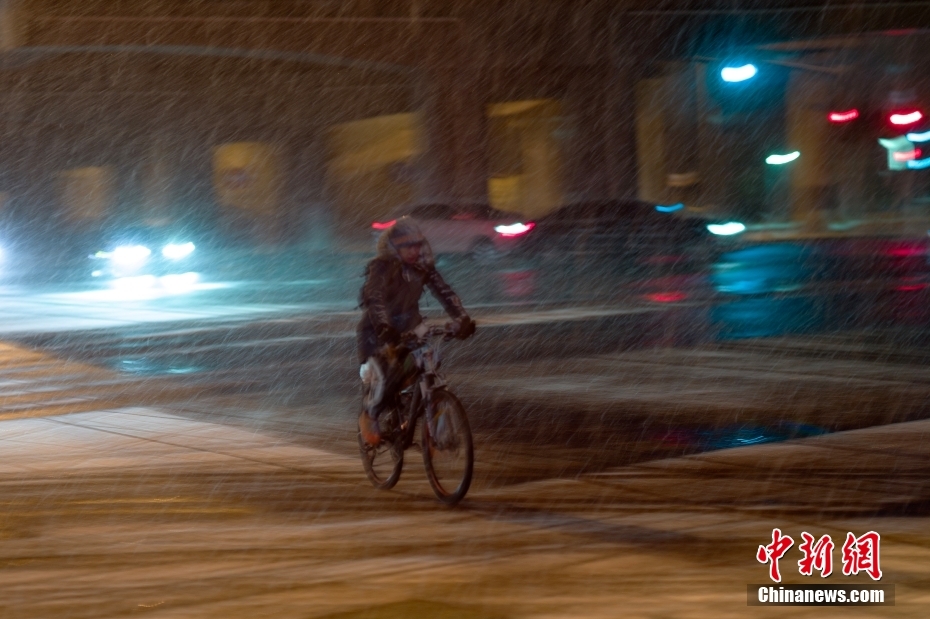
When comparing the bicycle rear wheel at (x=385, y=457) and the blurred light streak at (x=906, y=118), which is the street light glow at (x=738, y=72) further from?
the bicycle rear wheel at (x=385, y=457)

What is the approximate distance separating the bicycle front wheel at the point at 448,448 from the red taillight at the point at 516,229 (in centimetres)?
1944

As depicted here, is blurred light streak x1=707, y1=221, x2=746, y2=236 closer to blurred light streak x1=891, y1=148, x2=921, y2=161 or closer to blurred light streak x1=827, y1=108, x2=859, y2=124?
blurred light streak x1=891, y1=148, x2=921, y2=161

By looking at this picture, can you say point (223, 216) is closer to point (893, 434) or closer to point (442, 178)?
point (442, 178)

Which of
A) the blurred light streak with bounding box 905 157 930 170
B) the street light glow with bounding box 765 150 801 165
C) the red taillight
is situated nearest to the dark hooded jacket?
the red taillight

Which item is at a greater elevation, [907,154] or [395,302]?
[907,154]

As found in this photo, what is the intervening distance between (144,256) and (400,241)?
80.7 ft

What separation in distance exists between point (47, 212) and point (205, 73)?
51.1ft

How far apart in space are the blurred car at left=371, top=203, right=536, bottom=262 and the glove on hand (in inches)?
768

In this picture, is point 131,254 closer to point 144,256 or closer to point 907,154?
point 144,256

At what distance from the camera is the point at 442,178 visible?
3859cm

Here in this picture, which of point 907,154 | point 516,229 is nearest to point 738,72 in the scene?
point 907,154

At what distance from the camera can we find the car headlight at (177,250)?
31.7 metres

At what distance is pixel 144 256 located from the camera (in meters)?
31.3

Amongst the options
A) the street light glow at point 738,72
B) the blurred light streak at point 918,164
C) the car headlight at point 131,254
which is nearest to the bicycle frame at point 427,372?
the car headlight at point 131,254
